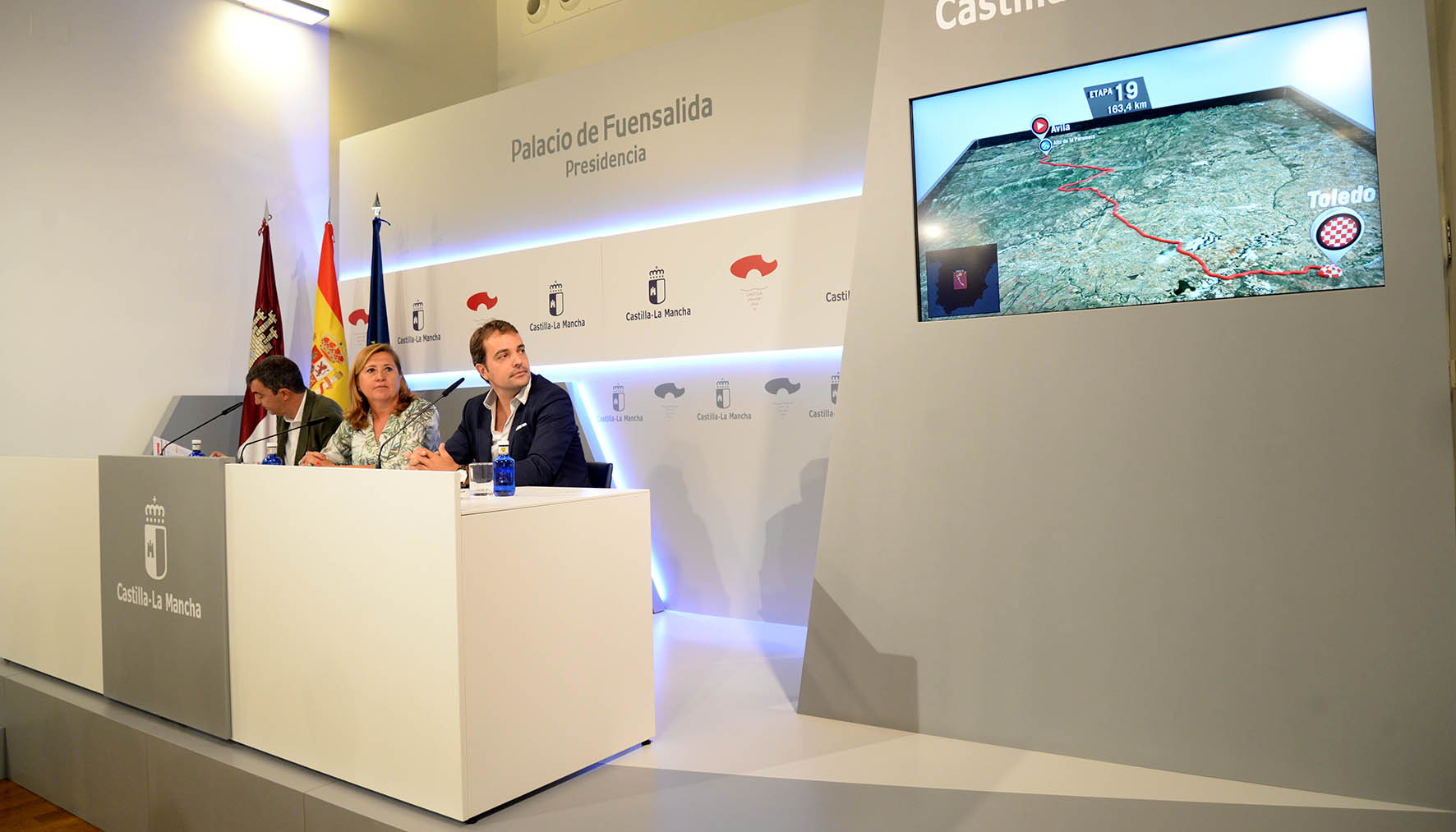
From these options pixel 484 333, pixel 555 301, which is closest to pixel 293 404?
pixel 484 333

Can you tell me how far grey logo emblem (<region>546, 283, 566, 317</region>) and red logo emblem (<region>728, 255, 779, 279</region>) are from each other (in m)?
1.04

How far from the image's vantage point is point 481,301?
5145mm

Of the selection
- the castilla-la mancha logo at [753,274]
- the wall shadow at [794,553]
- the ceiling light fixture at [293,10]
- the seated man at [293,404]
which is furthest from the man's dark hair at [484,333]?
the ceiling light fixture at [293,10]

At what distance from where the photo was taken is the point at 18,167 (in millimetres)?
4570

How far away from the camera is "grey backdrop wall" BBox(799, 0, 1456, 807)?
2.04 meters

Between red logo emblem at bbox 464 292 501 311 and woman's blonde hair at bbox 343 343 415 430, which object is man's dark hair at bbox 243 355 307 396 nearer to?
woman's blonde hair at bbox 343 343 415 430

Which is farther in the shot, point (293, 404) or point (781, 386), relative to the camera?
point (781, 386)

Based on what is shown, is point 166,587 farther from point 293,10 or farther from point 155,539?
point 293,10

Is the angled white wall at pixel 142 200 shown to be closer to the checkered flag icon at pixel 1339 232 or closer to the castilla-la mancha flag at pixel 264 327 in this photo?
the castilla-la mancha flag at pixel 264 327

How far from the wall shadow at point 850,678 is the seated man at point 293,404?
6.92 ft

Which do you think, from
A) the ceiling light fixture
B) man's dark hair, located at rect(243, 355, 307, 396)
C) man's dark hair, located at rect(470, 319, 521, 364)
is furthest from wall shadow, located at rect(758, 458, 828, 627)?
the ceiling light fixture

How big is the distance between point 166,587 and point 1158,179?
2943 mm

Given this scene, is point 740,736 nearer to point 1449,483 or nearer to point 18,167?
point 1449,483

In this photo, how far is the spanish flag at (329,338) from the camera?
5457mm
